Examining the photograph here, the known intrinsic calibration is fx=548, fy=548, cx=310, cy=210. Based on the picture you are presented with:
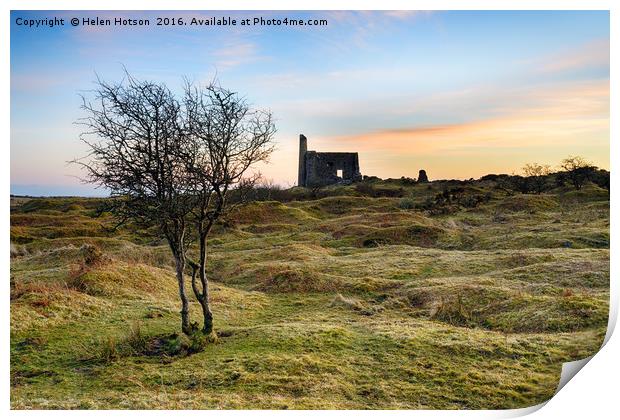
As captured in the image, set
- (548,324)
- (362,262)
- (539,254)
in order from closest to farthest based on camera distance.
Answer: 1. (548,324)
2. (539,254)
3. (362,262)

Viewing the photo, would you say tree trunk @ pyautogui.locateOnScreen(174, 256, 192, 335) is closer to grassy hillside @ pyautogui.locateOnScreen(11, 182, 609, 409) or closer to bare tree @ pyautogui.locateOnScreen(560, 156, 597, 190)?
grassy hillside @ pyautogui.locateOnScreen(11, 182, 609, 409)

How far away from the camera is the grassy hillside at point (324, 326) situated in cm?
1295

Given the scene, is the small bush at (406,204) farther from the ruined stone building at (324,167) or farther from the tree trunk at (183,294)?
the tree trunk at (183,294)

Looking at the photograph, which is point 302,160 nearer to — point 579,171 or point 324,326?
point 579,171

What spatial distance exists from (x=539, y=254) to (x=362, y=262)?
30.1 feet

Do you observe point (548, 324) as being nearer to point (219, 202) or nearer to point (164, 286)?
point (219, 202)

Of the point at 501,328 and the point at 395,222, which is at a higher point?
the point at 395,222

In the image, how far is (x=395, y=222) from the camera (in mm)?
44594

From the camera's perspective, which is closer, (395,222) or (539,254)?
(539,254)

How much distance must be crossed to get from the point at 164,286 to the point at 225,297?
3.17 meters

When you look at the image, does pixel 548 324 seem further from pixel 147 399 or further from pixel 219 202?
pixel 147 399
